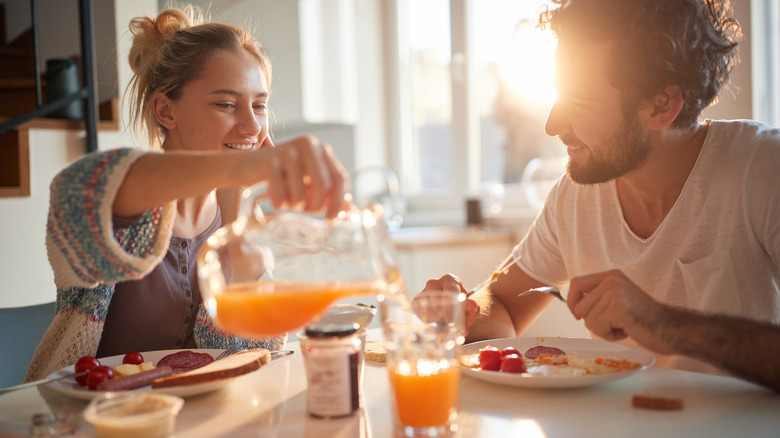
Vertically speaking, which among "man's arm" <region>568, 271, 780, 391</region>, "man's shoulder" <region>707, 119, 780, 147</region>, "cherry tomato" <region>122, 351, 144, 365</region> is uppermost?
"man's shoulder" <region>707, 119, 780, 147</region>

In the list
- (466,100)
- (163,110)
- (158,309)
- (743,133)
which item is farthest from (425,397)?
(466,100)

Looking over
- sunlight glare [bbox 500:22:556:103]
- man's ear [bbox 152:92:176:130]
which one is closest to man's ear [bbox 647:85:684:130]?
man's ear [bbox 152:92:176:130]

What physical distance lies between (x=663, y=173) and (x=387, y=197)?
2310 mm

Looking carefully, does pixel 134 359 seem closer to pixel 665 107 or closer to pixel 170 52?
pixel 170 52

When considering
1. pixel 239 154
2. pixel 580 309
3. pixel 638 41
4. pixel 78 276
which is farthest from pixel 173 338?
pixel 638 41

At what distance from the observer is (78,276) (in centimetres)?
102

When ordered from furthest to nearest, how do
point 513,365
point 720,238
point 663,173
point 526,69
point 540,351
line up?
point 526,69, point 663,173, point 720,238, point 540,351, point 513,365

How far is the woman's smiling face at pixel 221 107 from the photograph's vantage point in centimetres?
162

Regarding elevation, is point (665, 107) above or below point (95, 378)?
above

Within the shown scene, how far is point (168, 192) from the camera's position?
970 mm

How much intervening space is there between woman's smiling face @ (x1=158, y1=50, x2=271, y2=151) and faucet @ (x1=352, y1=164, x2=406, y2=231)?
6.02ft

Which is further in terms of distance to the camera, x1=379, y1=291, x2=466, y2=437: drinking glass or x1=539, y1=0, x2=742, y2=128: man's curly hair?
x1=539, y1=0, x2=742, y2=128: man's curly hair

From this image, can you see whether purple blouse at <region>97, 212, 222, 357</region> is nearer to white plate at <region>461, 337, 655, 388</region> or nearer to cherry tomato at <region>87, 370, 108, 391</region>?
cherry tomato at <region>87, 370, 108, 391</region>

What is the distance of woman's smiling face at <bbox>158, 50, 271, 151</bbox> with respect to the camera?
1616mm
